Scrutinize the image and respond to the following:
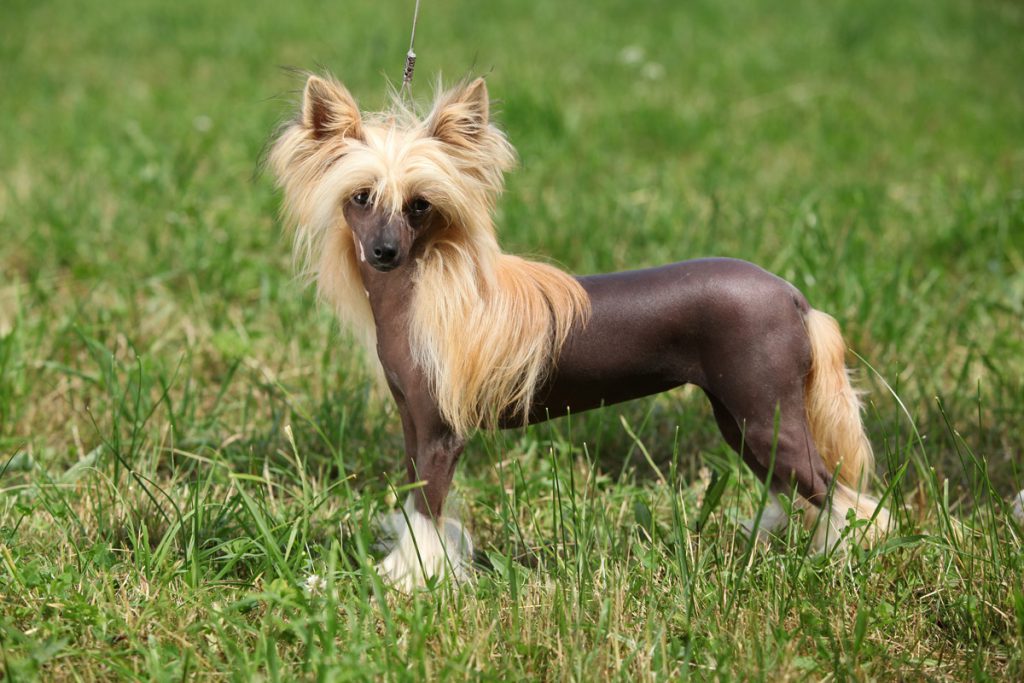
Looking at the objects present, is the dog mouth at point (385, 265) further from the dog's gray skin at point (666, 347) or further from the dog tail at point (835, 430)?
the dog tail at point (835, 430)

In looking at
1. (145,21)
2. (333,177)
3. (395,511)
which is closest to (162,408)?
(395,511)

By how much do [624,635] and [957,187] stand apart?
4.36 m

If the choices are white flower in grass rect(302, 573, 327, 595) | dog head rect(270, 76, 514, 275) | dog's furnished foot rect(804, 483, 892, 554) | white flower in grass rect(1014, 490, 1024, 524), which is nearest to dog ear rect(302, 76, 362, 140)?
dog head rect(270, 76, 514, 275)

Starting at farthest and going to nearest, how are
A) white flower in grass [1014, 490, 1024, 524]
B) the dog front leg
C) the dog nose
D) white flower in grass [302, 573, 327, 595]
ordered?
white flower in grass [1014, 490, 1024, 524]
the dog front leg
white flower in grass [302, 573, 327, 595]
the dog nose

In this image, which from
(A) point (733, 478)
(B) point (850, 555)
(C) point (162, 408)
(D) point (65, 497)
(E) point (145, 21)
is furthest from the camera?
(E) point (145, 21)

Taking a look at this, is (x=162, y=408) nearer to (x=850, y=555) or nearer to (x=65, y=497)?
(x=65, y=497)

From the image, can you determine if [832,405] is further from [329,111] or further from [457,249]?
[329,111]

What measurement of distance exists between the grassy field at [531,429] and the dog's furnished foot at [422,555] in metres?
0.09

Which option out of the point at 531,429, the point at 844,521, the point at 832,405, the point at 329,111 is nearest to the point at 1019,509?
the point at 844,521

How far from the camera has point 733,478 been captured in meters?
3.19

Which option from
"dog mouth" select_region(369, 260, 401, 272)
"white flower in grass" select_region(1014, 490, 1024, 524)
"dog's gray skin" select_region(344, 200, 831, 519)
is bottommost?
"white flower in grass" select_region(1014, 490, 1024, 524)

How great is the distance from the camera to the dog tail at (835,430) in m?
2.50

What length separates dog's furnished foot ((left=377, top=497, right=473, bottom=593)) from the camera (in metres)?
2.47

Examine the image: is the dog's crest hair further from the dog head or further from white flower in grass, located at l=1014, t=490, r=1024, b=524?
white flower in grass, located at l=1014, t=490, r=1024, b=524
